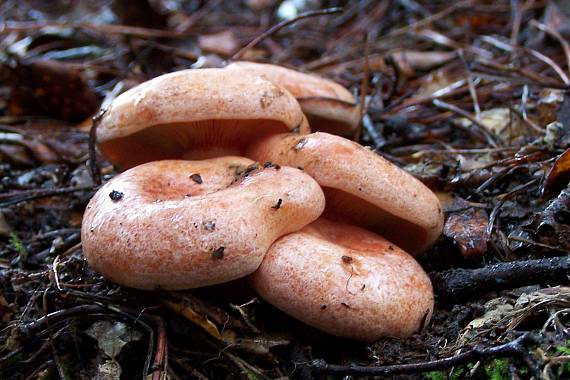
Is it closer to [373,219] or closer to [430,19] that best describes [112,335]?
[373,219]

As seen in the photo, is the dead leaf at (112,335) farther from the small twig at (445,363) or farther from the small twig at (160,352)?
the small twig at (445,363)

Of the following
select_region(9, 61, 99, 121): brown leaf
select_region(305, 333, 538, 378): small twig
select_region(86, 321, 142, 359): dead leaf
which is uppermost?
select_region(305, 333, 538, 378): small twig

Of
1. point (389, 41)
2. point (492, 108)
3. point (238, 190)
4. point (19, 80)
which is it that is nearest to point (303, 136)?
point (238, 190)

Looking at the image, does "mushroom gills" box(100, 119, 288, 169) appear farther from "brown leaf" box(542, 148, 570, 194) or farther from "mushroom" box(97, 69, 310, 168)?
"brown leaf" box(542, 148, 570, 194)

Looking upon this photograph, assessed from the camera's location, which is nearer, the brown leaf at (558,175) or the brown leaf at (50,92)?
the brown leaf at (558,175)

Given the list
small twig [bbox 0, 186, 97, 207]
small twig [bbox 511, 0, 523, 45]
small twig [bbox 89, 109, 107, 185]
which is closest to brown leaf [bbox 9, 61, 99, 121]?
small twig [bbox 0, 186, 97, 207]

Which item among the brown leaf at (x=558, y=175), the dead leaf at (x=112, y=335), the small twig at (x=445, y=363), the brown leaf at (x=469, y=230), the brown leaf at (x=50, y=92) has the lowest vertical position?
the brown leaf at (x=50, y=92)

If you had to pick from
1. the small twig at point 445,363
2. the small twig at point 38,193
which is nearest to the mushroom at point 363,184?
the small twig at point 445,363

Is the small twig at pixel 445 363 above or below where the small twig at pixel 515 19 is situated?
above
